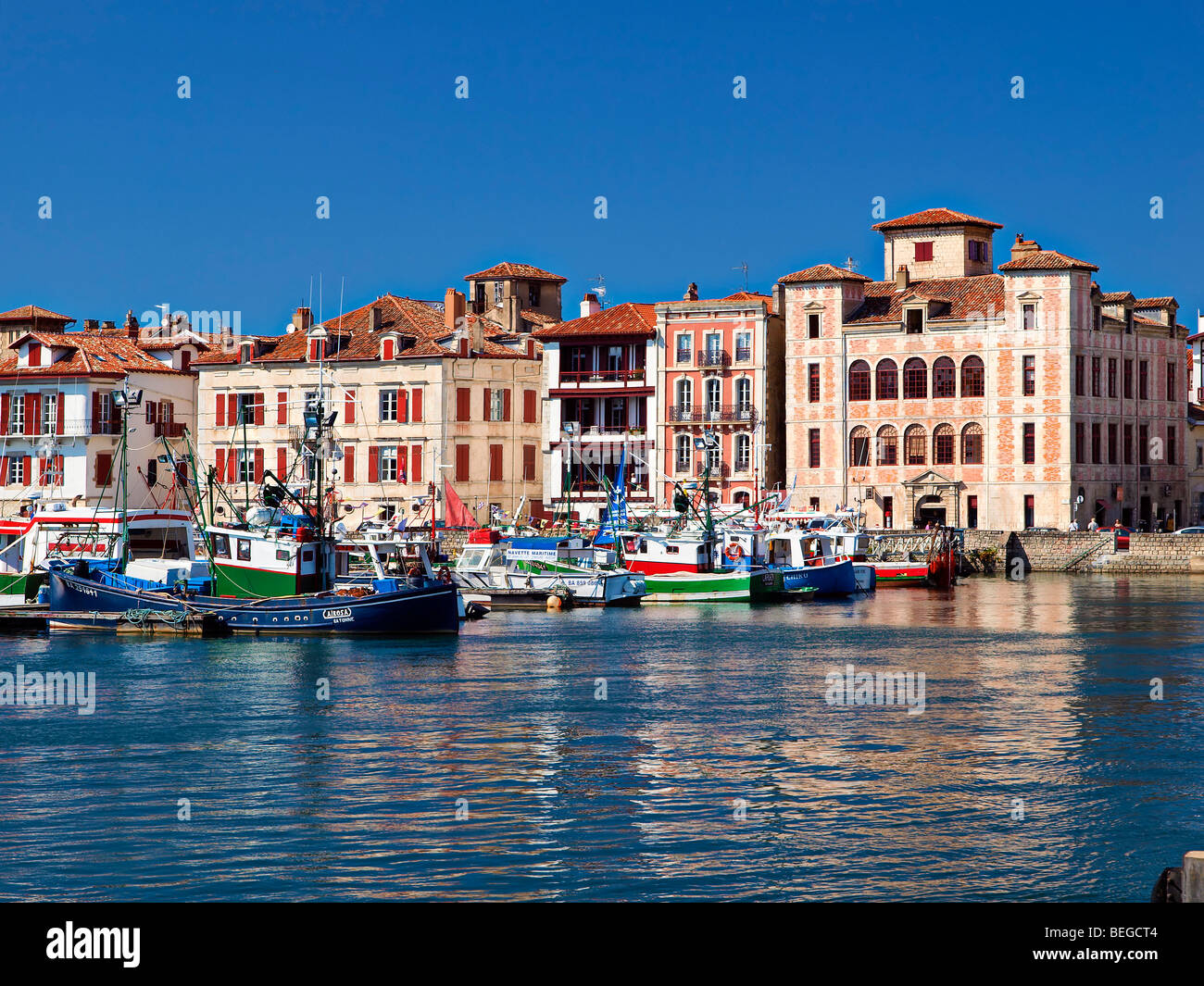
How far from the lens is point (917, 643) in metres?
47.0

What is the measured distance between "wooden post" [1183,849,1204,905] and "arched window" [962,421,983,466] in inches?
3221

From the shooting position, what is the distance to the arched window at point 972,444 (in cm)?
8969

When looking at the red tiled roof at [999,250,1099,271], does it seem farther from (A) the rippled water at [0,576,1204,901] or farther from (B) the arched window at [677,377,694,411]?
(A) the rippled water at [0,576,1204,901]

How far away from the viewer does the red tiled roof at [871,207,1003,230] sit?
314ft

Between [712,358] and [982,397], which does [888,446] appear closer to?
[982,397]

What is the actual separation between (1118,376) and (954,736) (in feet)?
221

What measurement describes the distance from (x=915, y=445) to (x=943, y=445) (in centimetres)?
149

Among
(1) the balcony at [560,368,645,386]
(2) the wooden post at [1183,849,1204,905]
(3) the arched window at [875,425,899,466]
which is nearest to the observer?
(2) the wooden post at [1183,849,1204,905]

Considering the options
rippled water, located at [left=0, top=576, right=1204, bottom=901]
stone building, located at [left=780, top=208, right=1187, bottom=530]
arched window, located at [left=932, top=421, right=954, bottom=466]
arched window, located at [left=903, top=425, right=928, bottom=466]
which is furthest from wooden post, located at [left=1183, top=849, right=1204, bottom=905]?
arched window, located at [left=903, top=425, right=928, bottom=466]

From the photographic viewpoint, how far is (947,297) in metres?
91.8

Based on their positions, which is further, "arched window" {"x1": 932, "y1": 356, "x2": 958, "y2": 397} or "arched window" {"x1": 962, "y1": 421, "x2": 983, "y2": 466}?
"arched window" {"x1": 932, "y1": 356, "x2": 958, "y2": 397}

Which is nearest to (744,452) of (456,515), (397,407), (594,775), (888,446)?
(888,446)

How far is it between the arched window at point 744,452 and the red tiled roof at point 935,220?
15.4 metres
